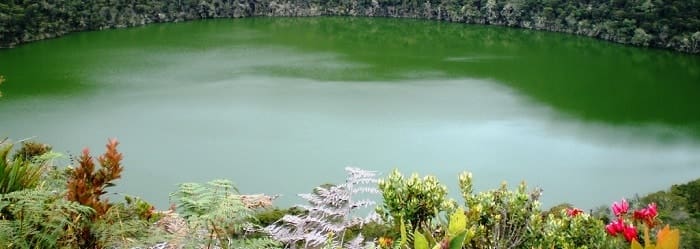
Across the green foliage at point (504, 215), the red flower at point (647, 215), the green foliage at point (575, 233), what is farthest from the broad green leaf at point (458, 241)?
the red flower at point (647, 215)

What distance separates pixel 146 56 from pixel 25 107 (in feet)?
24.0

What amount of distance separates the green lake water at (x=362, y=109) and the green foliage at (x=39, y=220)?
19.9 feet

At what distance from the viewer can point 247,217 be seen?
2840mm

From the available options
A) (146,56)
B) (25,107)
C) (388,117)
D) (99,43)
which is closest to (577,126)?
(388,117)

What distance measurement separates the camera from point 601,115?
539 inches

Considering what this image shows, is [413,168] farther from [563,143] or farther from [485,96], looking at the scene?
[485,96]

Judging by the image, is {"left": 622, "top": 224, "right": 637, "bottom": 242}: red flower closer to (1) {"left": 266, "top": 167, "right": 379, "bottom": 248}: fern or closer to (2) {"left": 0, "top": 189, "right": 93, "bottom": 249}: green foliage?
(1) {"left": 266, "top": 167, "right": 379, "bottom": 248}: fern

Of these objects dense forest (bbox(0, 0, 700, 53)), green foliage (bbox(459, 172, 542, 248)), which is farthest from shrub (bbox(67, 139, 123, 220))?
dense forest (bbox(0, 0, 700, 53))

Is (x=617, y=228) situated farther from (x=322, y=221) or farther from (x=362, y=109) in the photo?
(x=362, y=109)

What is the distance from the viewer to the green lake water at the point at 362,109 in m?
9.98

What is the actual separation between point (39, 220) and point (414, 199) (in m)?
1.61

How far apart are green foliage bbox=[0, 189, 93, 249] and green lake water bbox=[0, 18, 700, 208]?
19.9 ft

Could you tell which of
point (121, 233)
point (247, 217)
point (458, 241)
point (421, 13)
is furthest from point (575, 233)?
point (421, 13)

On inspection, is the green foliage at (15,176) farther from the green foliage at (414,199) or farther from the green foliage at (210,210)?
the green foliage at (414,199)
